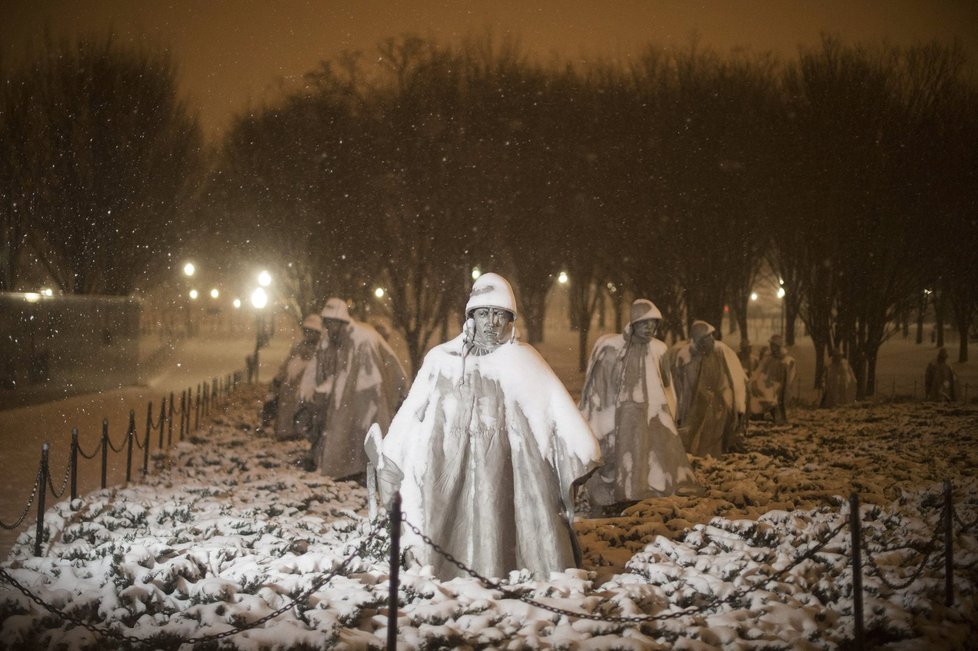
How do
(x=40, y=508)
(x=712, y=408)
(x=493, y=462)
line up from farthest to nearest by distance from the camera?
(x=712, y=408) < (x=40, y=508) < (x=493, y=462)

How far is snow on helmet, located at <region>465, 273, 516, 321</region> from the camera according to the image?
762 cm

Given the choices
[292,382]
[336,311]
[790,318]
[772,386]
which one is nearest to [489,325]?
[336,311]

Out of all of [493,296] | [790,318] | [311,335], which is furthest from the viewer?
[790,318]

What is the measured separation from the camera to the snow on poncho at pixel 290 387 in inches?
698

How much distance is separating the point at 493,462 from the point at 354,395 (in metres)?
6.65

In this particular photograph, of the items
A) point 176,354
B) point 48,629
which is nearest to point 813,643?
point 48,629

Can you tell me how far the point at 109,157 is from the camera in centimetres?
3169

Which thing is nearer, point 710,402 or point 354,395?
point 354,395

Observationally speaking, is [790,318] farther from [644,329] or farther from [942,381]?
[644,329]

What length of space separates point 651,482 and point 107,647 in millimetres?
6911

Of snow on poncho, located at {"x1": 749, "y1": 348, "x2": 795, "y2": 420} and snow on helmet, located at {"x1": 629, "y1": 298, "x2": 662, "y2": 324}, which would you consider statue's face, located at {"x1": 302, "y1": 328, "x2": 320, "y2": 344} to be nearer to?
snow on helmet, located at {"x1": 629, "y1": 298, "x2": 662, "y2": 324}

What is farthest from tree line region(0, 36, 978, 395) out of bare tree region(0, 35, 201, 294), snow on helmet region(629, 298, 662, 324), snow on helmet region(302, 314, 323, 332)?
snow on helmet region(629, 298, 662, 324)

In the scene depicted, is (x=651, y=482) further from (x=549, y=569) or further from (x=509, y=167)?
(x=509, y=167)

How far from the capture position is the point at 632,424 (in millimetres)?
11664
